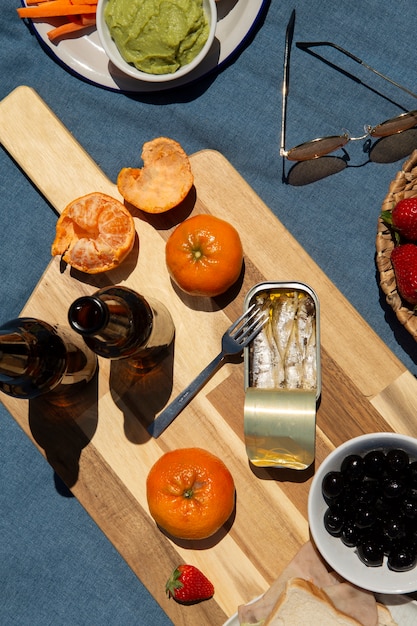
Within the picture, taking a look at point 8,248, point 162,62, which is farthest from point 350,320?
point 8,248

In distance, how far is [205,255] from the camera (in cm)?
116

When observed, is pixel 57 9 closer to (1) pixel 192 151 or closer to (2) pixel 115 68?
(2) pixel 115 68

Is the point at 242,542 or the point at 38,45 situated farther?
the point at 38,45

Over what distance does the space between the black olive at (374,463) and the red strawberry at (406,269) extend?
285 mm

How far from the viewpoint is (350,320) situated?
48.4 inches

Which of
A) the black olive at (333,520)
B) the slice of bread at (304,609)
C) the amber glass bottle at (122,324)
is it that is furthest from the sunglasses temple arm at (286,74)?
the slice of bread at (304,609)

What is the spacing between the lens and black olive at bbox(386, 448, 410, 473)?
110cm

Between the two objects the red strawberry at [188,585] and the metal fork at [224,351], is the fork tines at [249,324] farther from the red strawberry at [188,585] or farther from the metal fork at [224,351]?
the red strawberry at [188,585]

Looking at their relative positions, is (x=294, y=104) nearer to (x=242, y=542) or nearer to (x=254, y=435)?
(x=254, y=435)

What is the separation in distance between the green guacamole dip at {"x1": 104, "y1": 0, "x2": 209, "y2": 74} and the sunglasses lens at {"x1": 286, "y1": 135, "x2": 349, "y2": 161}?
266 mm

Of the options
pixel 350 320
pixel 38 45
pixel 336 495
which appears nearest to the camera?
pixel 336 495

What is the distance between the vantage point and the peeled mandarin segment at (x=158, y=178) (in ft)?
4.07

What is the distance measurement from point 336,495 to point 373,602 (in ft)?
0.72

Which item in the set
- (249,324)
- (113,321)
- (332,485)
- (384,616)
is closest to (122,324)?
(113,321)
